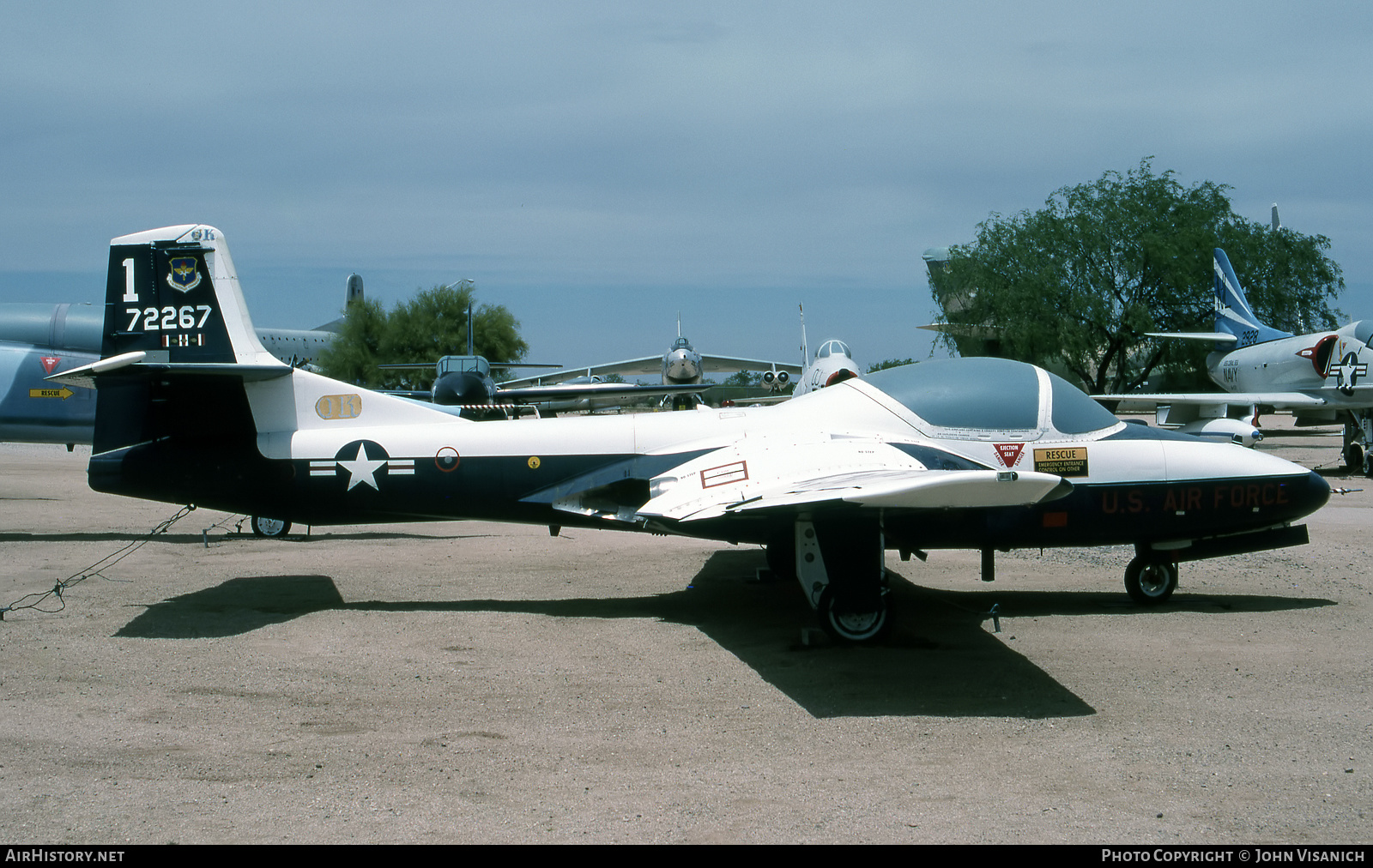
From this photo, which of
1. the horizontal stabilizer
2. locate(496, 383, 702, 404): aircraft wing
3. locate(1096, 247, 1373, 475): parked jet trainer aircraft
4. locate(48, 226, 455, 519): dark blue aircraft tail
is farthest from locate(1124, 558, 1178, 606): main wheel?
locate(1096, 247, 1373, 475): parked jet trainer aircraft

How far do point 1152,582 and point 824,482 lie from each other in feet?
12.6

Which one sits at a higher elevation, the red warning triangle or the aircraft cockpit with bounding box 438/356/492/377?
the aircraft cockpit with bounding box 438/356/492/377

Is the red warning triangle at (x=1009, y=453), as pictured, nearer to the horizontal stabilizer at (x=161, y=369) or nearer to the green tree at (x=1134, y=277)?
the horizontal stabilizer at (x=161, y=369)

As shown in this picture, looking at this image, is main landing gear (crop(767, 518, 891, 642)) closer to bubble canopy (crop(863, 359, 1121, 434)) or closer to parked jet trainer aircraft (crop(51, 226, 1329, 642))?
parked jet trainer aircraft (crop(51, 226, 1329, 642))

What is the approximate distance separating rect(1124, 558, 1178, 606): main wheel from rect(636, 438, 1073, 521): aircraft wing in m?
2.13

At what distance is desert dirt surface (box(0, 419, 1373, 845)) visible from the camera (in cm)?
418

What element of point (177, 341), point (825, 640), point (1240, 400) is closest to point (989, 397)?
point (825, 640)

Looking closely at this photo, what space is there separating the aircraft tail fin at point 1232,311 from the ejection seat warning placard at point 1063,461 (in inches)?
1089

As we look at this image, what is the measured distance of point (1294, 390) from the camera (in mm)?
25188

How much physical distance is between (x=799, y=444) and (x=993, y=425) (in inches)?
65.9

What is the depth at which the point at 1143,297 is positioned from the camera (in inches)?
1547

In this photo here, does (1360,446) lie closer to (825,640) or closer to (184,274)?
(825,640)

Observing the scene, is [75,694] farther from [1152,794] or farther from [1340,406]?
[1340,406]

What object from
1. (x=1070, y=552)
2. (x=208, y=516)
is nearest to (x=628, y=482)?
(x=1070, y=552)
